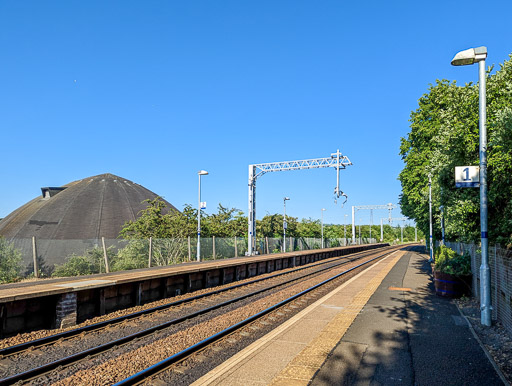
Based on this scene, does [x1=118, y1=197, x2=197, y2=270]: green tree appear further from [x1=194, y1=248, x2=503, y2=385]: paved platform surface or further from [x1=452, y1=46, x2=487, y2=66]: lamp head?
[x1=452, y1=46, x2=487, y2=66]: lamp head

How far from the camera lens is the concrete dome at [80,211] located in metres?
57.2

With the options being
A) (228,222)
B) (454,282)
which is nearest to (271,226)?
(228,222)

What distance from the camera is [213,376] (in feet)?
21.0

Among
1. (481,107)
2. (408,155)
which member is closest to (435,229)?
(408,155)

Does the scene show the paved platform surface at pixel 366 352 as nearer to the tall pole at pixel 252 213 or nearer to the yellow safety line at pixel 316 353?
the yellow safety line at pixel 316 353

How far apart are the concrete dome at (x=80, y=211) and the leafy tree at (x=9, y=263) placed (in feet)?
114

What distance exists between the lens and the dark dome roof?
5722 cm

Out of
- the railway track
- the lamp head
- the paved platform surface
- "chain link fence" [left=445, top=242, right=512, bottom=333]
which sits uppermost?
the lamp head

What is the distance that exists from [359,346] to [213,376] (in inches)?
129

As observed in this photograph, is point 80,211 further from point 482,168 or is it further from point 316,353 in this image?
point 482,168

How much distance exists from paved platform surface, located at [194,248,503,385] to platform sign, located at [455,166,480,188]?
12.0 feet

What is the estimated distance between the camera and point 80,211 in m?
62.0

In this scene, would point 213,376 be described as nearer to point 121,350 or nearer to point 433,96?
point 121,350

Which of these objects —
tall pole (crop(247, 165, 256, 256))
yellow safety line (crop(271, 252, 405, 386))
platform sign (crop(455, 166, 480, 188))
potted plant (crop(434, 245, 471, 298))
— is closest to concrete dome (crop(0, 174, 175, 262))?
tall pole (crop(247, 165, 256, 256))
